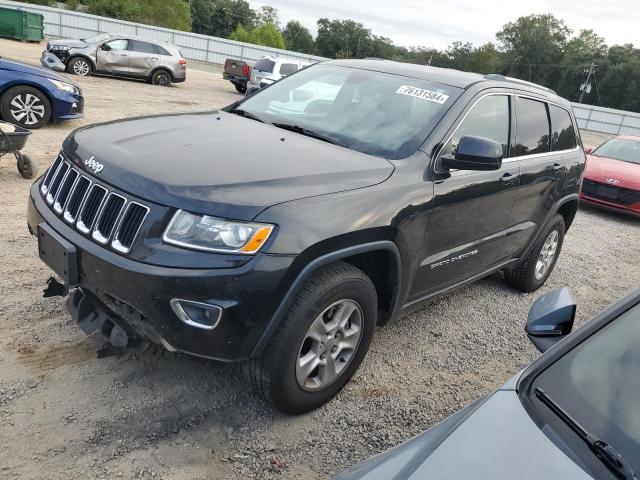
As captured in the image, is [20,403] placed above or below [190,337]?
below

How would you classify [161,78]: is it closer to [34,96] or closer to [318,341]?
[34,96]

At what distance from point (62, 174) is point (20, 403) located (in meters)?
1.24

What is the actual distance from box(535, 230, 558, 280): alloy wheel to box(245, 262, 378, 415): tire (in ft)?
9.44

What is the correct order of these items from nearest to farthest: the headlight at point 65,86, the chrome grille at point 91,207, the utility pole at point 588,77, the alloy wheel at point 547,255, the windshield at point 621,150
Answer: the chrome grille at point 91,207 → the alloy wheel at point 547,255 → the headlight at point 65,86 → the windshield at point 621,150 → the utility pole at point 588,77

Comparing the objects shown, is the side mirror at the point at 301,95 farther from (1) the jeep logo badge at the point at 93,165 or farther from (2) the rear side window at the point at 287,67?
(2) the rear side window at the point at 287,67

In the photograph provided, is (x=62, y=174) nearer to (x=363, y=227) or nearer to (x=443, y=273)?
(x=363, y=227)

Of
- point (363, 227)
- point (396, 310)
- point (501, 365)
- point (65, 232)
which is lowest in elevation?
point (501, 365)

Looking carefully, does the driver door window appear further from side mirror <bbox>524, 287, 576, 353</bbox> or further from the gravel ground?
side mirror <bbox>524, 287, 576, 353</bbox>

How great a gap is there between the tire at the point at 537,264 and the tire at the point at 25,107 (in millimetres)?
7454

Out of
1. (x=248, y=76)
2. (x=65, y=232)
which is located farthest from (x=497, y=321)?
(x=248, y=76)

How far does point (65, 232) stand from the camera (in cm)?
276

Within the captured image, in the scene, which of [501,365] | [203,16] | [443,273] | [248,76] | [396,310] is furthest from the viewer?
[203,16]

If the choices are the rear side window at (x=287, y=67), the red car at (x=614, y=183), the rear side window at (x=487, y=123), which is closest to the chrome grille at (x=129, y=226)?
the rear side window at (x=487, y=123)

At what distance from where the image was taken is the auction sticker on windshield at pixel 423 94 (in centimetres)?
357
